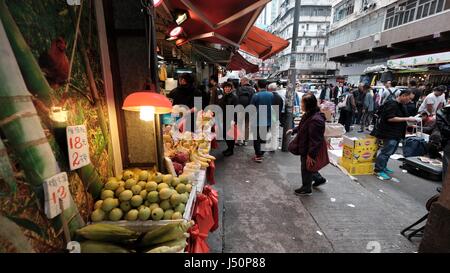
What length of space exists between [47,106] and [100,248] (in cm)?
115

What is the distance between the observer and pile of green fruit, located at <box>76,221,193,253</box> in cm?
177

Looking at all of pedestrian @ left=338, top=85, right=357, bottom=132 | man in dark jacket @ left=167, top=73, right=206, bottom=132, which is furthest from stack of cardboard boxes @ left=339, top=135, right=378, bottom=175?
pedestrian @ left=338, top=85, right=357, bottom=132

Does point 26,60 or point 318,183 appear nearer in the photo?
point 26,60

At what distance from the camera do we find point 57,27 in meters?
1.77

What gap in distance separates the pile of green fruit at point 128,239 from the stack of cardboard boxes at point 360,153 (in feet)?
16.9

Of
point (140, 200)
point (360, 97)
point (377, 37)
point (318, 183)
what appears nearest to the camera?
point (140, 200)

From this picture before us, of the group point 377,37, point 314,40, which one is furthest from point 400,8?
point 314,40

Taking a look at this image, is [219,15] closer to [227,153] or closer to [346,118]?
[227,153]

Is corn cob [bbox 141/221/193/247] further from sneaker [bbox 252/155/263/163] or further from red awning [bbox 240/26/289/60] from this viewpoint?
red awning [bbox 240/26/289/60]

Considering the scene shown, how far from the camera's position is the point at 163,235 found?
1916 mm

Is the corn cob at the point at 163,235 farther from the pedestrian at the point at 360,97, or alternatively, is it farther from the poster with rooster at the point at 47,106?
the pedestrian at the point at 360,97
